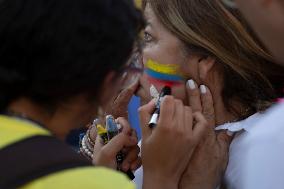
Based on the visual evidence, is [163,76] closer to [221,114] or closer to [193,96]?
[193,96]

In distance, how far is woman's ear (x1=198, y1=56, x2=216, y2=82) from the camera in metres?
1.67

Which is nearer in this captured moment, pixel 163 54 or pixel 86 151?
pixel 163 54

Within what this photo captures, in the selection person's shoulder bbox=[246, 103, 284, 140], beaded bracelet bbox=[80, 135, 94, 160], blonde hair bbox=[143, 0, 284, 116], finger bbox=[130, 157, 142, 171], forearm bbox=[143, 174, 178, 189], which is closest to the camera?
person's shoulder bbox=[246, 103, 284, 140]

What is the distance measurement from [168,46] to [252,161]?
96 cm

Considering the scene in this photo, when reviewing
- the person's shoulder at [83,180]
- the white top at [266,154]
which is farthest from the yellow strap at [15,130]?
the white top at [266,154]

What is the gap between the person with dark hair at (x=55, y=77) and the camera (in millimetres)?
832

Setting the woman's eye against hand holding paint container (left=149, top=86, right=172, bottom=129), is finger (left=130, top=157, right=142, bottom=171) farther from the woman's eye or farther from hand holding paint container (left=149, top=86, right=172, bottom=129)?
the woman's eye

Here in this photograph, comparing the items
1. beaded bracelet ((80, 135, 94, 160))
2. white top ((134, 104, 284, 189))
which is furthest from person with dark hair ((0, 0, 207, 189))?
beaded bracelet ((80, 135, 94, 160))

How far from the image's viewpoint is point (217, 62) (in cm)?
167

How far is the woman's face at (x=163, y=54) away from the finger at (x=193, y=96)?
3 centimetres

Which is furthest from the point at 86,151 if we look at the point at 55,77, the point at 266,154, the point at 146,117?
the point at 266,154

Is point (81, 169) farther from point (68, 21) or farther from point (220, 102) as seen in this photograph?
point (220, 102)

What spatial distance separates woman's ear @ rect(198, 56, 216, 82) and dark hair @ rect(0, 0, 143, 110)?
0.73 meters

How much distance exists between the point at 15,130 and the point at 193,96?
0.86 m
